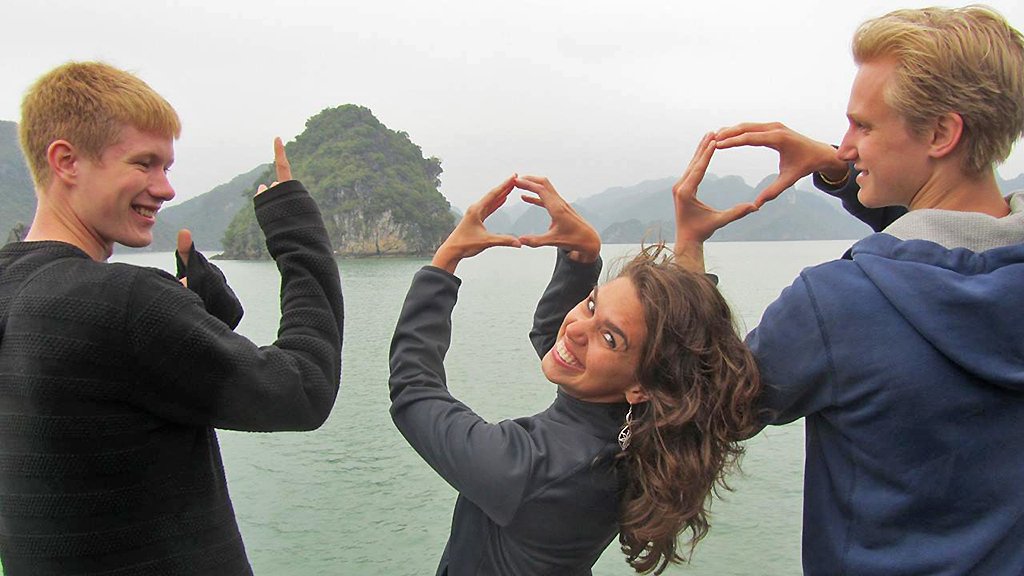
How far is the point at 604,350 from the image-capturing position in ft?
5.23

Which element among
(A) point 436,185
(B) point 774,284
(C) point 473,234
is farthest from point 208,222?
(C) point 473,234

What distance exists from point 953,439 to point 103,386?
147 centimetres

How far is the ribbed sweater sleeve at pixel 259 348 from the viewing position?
1.33 metres

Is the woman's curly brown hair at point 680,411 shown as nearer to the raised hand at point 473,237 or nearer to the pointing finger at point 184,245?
the raised hand at point 473,237

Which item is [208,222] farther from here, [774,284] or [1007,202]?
[1007,202]

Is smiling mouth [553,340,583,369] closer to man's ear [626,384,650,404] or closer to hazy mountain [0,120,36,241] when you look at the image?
man's ear [626,384,650,404]

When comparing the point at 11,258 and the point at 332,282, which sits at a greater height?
the point at 11,258

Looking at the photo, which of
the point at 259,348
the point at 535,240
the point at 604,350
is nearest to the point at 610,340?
the point at 604,350

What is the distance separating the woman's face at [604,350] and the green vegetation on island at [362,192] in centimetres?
9055

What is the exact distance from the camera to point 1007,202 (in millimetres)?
1445

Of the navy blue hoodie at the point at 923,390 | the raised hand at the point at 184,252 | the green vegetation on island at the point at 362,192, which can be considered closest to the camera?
the navy blue hoodie at the point at 923,390

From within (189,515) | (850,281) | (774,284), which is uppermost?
(850,281)

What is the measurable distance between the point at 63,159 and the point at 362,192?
99.1 meters

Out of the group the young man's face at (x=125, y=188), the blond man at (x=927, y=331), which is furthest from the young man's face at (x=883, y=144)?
the young man's face at (x=125, y=188)
